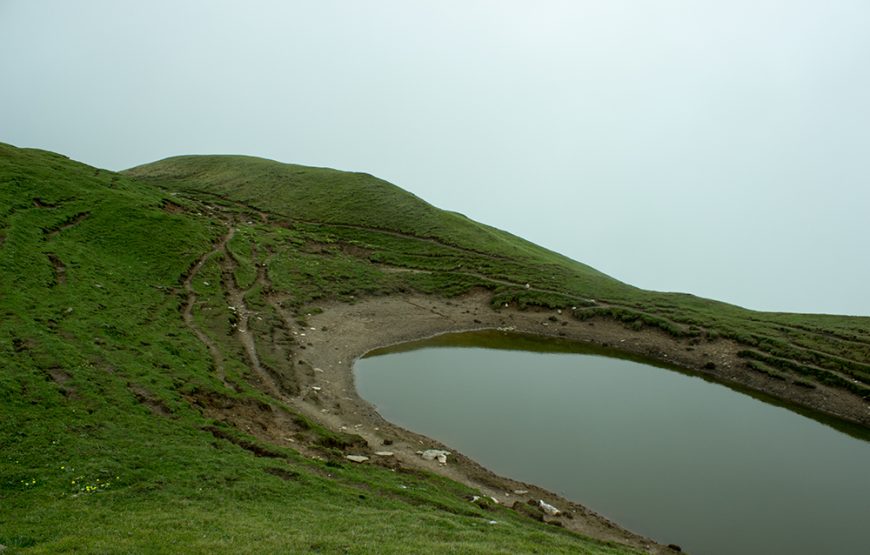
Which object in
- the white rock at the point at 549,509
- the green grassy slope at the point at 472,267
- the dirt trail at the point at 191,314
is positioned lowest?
the white rock at the point at 549,509

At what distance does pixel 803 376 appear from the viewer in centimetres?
4422

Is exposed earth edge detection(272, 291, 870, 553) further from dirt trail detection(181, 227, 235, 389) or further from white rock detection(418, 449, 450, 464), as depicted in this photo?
dirt trail detection(181, 227, 235, 389)

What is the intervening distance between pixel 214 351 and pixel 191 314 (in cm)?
723

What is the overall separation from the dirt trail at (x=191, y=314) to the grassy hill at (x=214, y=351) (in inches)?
9.0

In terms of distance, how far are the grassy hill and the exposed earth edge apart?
154 centimetres

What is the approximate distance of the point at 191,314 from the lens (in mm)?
44531

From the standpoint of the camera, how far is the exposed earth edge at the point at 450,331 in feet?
93.9

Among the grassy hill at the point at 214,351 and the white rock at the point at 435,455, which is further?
the white rock at the point at 435,455

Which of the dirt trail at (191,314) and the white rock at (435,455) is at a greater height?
the dirt trail at (191,314)

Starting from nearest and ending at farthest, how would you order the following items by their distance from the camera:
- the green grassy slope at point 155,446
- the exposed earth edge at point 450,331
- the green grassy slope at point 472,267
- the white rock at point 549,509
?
the green grassy slope at point 155,446 < the white rock at point 549,509 < the exposed earth edge at point 450,331 < the green grassy slope at point 472,267

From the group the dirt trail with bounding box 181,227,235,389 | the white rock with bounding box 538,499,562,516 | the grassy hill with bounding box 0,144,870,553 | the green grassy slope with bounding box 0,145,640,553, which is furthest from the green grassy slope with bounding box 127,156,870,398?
the white rock with bounding box 538,499,562,516

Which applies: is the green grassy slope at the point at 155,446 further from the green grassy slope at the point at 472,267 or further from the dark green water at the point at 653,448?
the green grassy slope at the point at 472,267

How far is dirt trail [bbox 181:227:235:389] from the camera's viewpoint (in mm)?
36562

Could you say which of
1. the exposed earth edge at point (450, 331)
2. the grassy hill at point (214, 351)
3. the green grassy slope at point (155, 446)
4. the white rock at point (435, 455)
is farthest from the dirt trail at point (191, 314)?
the white rock at point (435, 455)
